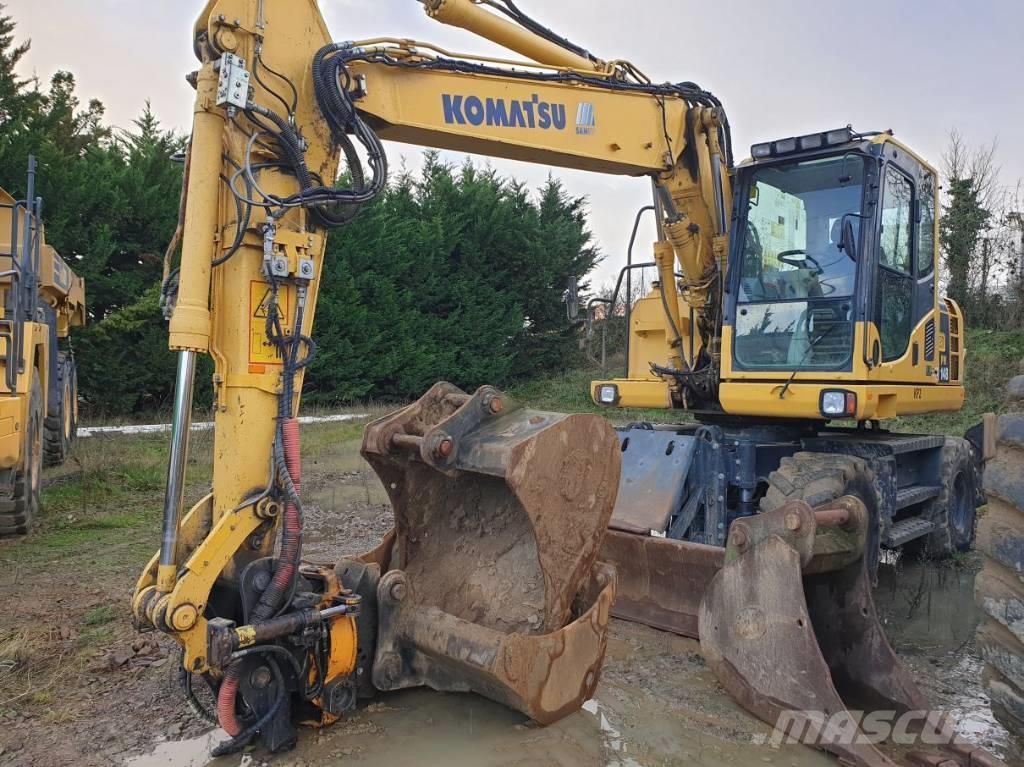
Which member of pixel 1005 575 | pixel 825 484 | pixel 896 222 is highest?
pixel 896 222

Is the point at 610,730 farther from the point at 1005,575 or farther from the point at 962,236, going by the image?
the point at 962,236

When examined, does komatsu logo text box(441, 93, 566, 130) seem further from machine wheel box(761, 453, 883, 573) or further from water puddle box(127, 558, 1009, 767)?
water puddle box(127, 558, 1009, 767)

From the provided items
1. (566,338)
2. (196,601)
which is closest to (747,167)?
(196,601)

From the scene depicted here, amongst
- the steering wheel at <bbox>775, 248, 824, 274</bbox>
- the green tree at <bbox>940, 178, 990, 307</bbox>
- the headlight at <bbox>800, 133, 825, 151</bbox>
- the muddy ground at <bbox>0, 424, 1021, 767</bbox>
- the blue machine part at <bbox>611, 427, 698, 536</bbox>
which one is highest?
the green tree at <bbox>940, 178, 990, 307</bbox>

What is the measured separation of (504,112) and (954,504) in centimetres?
466

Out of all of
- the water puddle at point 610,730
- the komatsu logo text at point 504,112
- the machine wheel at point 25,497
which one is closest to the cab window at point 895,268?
the water puddle at point 610,730

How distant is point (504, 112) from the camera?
3.90 metres

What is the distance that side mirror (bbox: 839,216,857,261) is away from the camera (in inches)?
174

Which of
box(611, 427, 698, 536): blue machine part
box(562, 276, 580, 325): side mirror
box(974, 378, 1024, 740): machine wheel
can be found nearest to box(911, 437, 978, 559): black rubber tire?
box(611, 427, 698, 536): blue machine part

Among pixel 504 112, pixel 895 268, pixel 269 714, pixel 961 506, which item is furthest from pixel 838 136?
pixel 269 714

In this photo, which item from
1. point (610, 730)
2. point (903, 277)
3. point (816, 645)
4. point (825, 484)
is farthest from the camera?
point (903, 277)

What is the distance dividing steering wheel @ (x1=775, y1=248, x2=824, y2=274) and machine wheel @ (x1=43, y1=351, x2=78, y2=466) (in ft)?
25.2

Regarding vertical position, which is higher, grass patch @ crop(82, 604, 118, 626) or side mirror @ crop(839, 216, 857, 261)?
side mirror @ crop(839, 216, 857, 261)

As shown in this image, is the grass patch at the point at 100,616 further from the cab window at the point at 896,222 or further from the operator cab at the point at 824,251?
the cab window at the point at 896,222
